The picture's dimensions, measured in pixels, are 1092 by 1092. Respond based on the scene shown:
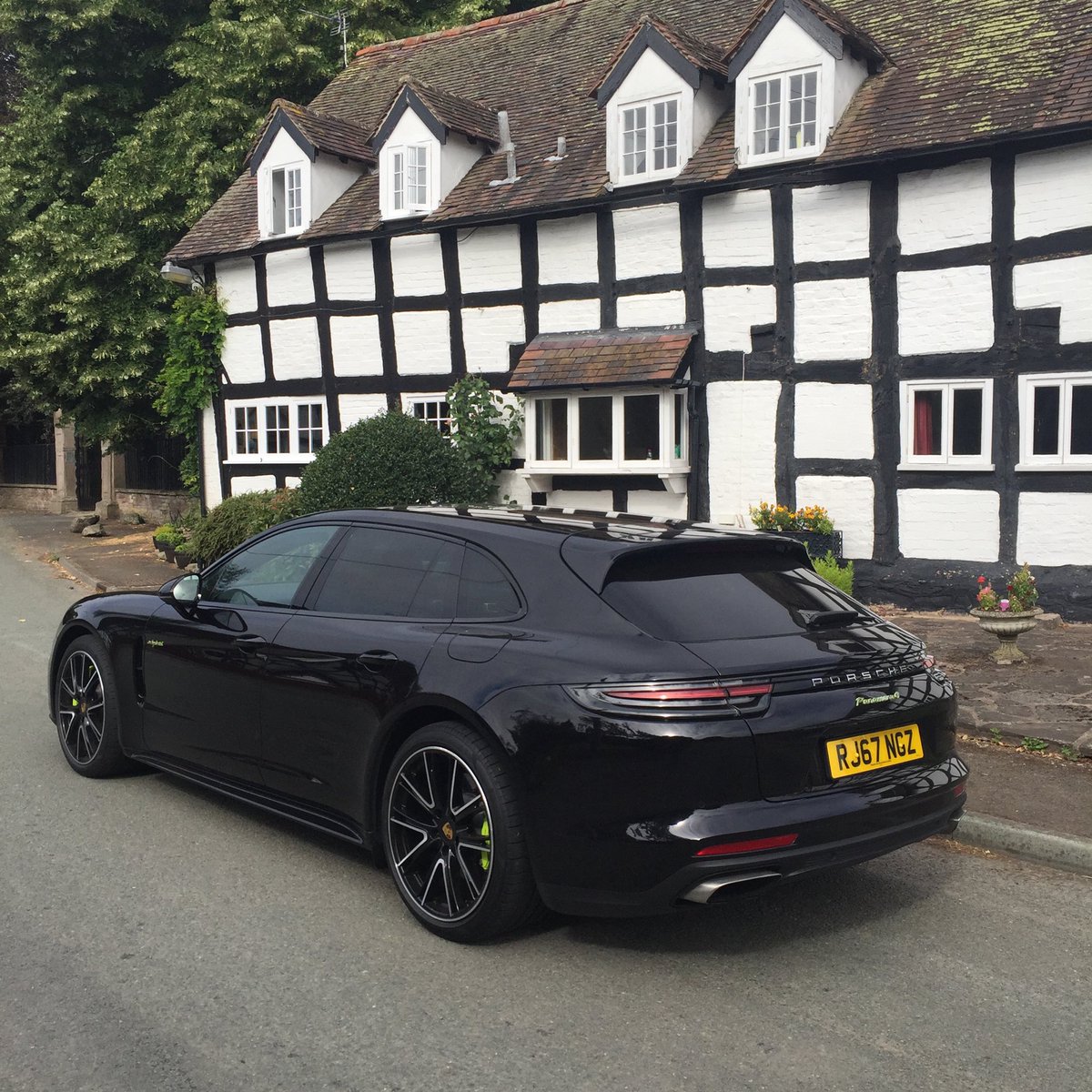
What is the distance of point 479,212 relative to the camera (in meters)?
15.6

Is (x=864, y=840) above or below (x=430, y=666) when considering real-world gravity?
below

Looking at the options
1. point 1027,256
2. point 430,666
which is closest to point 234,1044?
point 430,666

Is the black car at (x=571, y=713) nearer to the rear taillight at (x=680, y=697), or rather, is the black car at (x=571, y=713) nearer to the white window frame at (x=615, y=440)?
the rear taillight at (x=680, y=697)

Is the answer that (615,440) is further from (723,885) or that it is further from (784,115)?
(723,885)

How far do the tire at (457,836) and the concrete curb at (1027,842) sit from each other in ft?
7.71

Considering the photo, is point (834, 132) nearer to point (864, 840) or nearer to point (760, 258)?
point (760, 258)

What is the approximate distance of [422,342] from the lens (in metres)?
16.9

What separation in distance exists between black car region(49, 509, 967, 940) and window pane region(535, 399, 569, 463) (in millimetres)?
9893

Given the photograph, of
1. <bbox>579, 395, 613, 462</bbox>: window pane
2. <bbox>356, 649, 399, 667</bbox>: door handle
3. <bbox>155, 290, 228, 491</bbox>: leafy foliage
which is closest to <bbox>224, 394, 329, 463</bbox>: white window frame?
<bbox>155, 290, 228, 491</bbox>: leafy foliage

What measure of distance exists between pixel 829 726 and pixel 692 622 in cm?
57

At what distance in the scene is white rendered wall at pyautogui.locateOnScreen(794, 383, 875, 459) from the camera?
13070 mm

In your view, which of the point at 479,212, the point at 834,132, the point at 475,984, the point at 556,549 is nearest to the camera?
→ the point at 475,984

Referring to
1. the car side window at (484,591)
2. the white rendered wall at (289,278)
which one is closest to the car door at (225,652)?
the car side window at (484,591)

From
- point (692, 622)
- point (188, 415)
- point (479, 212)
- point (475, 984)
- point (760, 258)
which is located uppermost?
point (479, 212)
